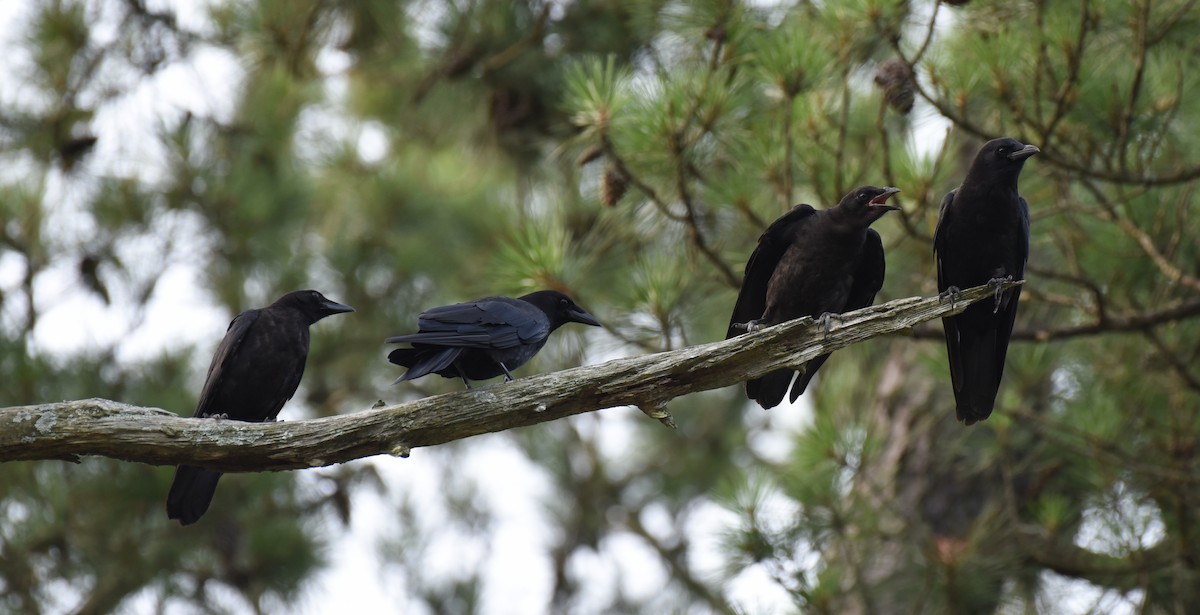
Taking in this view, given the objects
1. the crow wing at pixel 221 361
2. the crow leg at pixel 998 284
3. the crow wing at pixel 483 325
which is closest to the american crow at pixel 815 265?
the crow leg at pixel 998 284

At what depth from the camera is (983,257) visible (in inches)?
185

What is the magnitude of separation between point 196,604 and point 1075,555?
5.19 meters

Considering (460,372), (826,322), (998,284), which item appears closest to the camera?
(826,322)

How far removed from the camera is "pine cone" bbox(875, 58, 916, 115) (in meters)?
4.78

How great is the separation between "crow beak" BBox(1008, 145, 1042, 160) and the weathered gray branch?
2.58 ft

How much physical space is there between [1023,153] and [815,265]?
885mm

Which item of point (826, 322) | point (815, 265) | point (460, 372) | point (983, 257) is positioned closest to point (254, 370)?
point (460, 372)

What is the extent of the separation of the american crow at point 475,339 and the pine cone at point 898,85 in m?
1.65

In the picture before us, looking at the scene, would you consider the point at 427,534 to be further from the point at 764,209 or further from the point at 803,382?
the point at 803,382

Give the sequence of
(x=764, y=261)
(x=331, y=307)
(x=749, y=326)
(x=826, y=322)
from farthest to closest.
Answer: (x=331, y=307) < (x=764, y=261) < (x=749, y=326) < (x=826, y=322)

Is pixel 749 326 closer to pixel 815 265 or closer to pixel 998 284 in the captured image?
pixel 815 265

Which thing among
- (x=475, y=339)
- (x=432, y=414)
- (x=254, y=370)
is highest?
(x=254, y=370)

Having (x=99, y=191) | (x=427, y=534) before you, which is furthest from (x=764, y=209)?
(x=427, y=534)

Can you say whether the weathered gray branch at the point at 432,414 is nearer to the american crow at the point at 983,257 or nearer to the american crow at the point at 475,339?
the american crow at the point at 475,339
